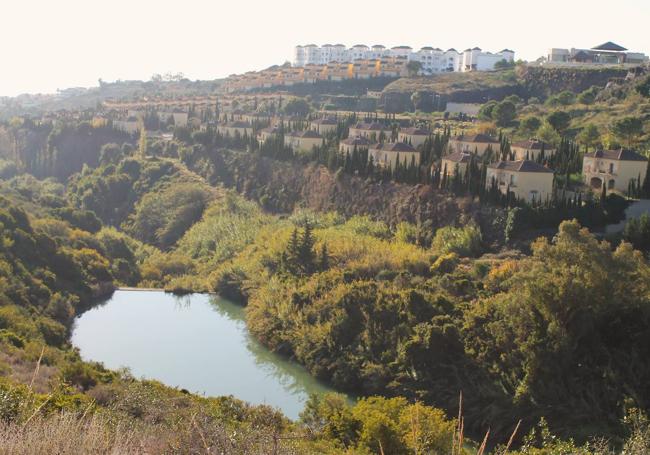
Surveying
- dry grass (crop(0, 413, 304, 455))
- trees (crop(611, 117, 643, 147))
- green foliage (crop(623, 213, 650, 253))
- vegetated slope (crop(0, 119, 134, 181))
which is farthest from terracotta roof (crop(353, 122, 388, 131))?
dry grass (crop(0, 413, 304, 455))

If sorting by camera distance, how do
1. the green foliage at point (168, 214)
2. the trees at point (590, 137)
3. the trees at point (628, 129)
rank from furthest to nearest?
1. the green foliage at point (168, 214)
2. the trees at point (590, 137)
3. the trees at point (628, 129)

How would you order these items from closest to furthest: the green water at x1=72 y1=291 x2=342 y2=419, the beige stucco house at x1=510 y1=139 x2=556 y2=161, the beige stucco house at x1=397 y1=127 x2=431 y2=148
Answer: the green water at x1=72 y1=291 x2=342 y2=419
the beige stucco house at x1=510 y1=139 x2=556 y2=161
the beige stucco house at x1=397 y1=127 x2=431 y2=148

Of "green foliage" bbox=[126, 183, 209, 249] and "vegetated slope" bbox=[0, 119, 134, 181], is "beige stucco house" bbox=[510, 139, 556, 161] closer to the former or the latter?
"green foliage" bbox=[126, 183, 209, 249]

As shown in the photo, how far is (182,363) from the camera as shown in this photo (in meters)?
24.1

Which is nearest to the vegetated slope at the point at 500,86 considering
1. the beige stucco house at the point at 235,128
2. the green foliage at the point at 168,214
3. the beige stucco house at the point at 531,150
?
the beige stucco house at the point at 235,128

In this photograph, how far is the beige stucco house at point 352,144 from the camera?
40506 millimetres

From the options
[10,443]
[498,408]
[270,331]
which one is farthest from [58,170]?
A: [10,443]

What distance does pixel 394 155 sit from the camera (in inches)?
1494

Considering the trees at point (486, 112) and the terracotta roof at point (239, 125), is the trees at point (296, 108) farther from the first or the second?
the trees at point (486, 112)

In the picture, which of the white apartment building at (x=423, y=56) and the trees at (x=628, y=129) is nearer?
the trees at (x=628, y=129)

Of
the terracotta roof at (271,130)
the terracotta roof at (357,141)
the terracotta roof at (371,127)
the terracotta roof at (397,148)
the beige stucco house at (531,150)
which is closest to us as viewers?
the beige stucco house at (531,150)

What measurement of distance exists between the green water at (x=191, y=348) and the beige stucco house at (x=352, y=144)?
504 inches

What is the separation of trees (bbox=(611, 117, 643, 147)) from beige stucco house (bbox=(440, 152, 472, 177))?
921 centimetres

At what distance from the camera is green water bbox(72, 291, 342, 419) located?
22.2 metres
